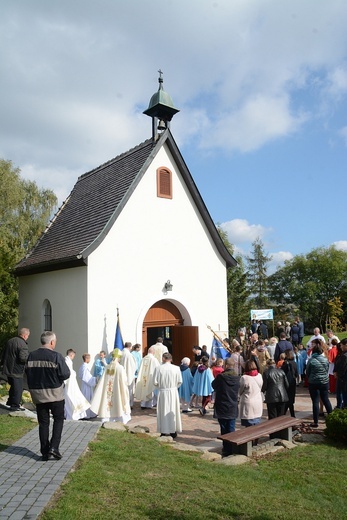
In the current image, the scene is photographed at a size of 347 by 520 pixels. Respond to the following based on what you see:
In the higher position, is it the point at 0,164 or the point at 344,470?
the point at 0,164

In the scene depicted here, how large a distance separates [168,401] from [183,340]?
23.3 feet

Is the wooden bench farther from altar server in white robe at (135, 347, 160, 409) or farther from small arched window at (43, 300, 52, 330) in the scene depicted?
small arched window at (43, 300, 52, 330)

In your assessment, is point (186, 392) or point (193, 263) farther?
point (193, 263)

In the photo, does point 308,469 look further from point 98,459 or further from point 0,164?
point 0,164

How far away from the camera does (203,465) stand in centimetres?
754

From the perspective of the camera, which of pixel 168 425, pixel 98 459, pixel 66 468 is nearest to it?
pixel 66 468

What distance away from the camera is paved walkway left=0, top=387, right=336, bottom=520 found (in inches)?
209

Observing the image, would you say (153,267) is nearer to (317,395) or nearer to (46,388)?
(317,395)

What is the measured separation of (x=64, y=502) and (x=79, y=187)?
17.4 meters

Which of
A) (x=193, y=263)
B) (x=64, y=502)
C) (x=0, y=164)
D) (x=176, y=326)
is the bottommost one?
(x=64, y=502)

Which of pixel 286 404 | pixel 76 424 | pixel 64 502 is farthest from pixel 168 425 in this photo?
pixel 64 502

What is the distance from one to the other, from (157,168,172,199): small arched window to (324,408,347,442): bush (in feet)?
33.3

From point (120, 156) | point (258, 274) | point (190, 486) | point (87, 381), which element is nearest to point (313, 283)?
point (258, 274)

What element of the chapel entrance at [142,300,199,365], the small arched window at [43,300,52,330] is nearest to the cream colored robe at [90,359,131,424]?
the chapel entrance at [142,300,199,365]
